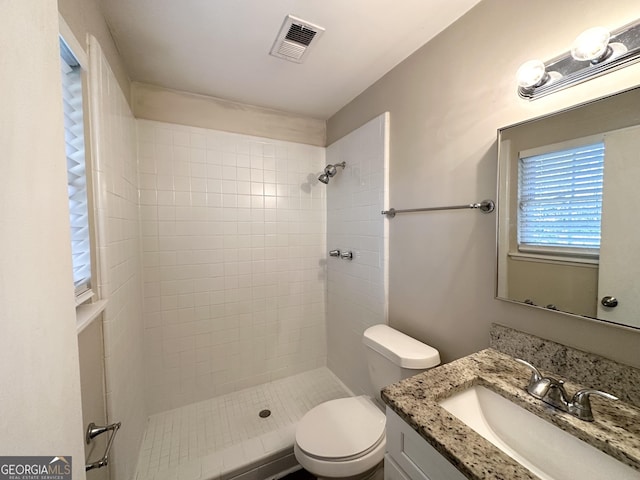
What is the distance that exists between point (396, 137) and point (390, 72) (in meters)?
0.41

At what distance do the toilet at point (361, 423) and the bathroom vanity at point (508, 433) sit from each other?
34 centimetres

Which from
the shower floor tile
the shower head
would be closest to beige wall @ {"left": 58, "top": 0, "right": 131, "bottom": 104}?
the shower head

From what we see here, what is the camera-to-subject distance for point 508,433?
0.76 metres

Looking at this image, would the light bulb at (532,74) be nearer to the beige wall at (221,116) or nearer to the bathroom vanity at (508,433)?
the bathroom vanity at (508,433)

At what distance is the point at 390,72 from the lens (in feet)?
5.03

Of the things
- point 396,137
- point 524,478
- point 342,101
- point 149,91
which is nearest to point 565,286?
point 524,478

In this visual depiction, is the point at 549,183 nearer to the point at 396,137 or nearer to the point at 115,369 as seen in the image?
the point at 396,137

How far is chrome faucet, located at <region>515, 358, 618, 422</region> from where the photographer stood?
654mm

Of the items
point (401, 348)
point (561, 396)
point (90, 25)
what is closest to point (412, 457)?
point (561, 396)

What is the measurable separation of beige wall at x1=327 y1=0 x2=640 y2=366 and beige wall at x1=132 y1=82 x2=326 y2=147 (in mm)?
773

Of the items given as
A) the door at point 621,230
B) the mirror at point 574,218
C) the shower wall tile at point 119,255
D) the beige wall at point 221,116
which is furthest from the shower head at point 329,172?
the door at point 621,230

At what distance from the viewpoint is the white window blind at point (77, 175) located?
91cm

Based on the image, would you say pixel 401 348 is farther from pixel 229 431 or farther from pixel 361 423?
pixel 229 431

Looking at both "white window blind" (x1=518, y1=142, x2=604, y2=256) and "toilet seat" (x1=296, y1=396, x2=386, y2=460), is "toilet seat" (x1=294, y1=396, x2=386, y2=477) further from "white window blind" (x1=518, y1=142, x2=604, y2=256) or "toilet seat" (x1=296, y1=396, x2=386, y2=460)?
"white window blind" (x1=518, y1=142, x2=604, y2=256)
